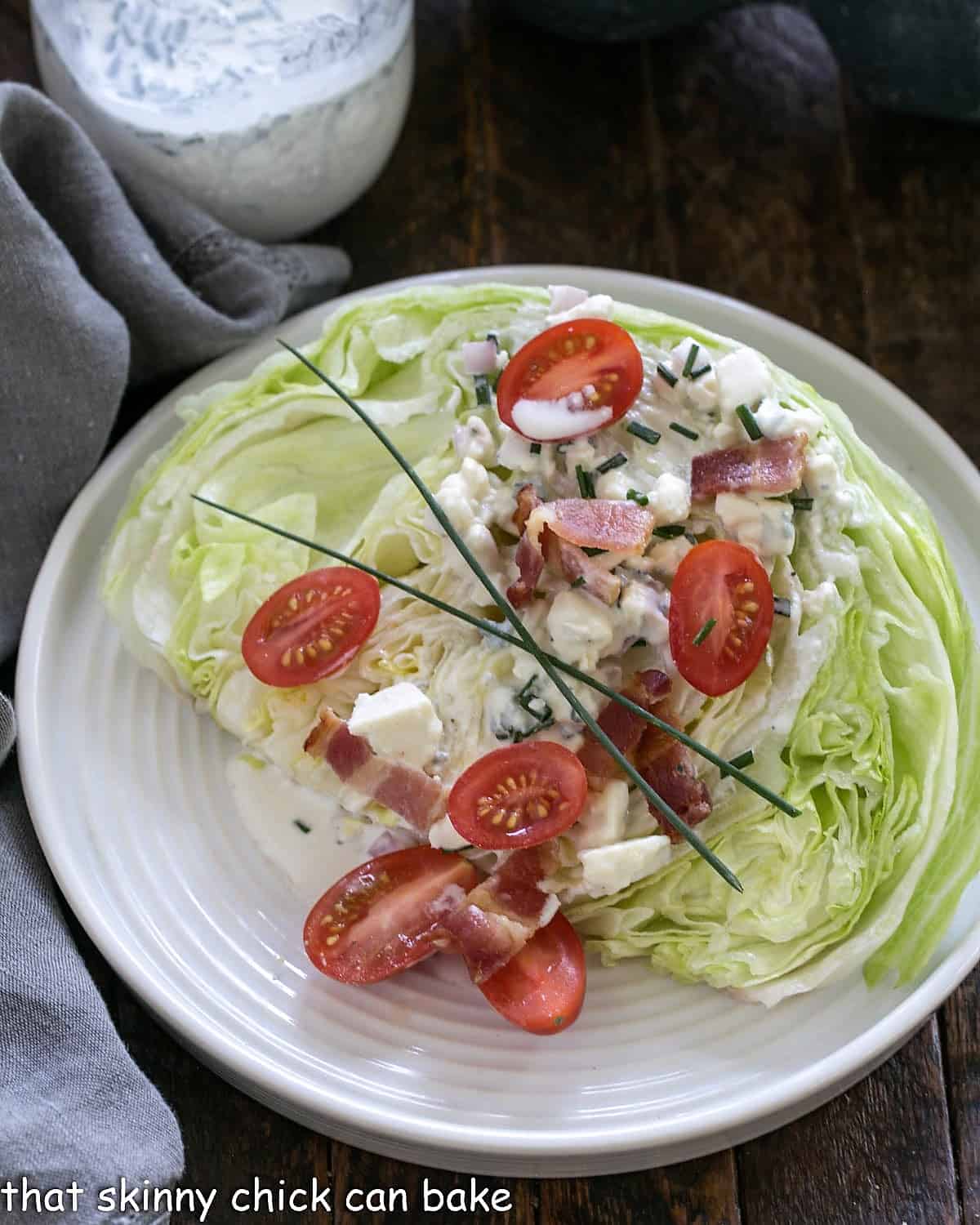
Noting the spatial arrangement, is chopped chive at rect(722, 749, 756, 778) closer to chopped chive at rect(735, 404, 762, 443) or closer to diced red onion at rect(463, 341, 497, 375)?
chopped chive at rect(735, 404, 762, 443)

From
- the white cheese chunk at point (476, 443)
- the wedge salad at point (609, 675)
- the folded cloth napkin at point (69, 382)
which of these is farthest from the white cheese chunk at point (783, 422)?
the folded cloth napkin at point (69, 382)

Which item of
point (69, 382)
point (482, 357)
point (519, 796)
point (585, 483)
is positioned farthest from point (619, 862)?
point (69, 382)

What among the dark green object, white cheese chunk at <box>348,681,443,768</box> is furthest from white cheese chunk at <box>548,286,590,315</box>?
the dark green object

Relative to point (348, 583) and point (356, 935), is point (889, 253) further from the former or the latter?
point (356, 935)

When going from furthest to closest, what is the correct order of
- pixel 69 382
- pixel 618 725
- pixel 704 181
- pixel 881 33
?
pixel 704 181 < pixel 881 33 < pixel 69 382 < pixel 618 725

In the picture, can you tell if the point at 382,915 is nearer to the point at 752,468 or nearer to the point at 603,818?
the point at 603,818

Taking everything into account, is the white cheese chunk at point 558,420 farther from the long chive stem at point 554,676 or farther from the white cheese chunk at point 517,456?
the long chive stem at point 554,676
